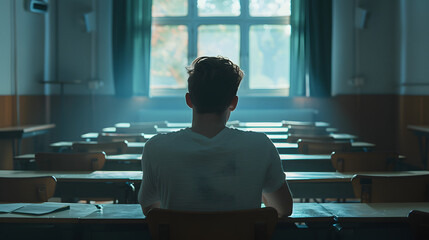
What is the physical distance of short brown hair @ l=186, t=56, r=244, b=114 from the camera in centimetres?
148

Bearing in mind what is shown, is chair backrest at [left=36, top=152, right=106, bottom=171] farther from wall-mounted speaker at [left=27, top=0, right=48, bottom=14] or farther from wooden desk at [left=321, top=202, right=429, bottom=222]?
wall-mounted speaker at [left=27, top=0, right=48, bottom=14]

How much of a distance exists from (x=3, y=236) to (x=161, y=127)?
3904mm

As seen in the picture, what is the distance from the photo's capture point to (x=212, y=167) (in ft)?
4.78

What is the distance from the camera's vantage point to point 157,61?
7.95m

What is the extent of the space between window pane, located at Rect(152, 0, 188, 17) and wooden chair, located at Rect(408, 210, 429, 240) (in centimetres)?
680

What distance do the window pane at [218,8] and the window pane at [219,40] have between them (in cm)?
21

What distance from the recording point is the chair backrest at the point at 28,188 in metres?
2.14

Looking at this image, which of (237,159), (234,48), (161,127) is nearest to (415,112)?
(234,48)

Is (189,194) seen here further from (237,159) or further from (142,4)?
(142,4)

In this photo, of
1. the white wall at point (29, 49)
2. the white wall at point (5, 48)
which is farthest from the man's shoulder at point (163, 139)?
the white wall at point (29, 49)

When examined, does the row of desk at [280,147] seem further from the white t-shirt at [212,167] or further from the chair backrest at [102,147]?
the white t-shirt at [212,167]

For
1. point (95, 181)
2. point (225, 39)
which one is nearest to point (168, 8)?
point (225, 39)

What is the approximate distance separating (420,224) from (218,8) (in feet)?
22.3

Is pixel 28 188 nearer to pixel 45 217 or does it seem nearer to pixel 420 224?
pixel 45 217
